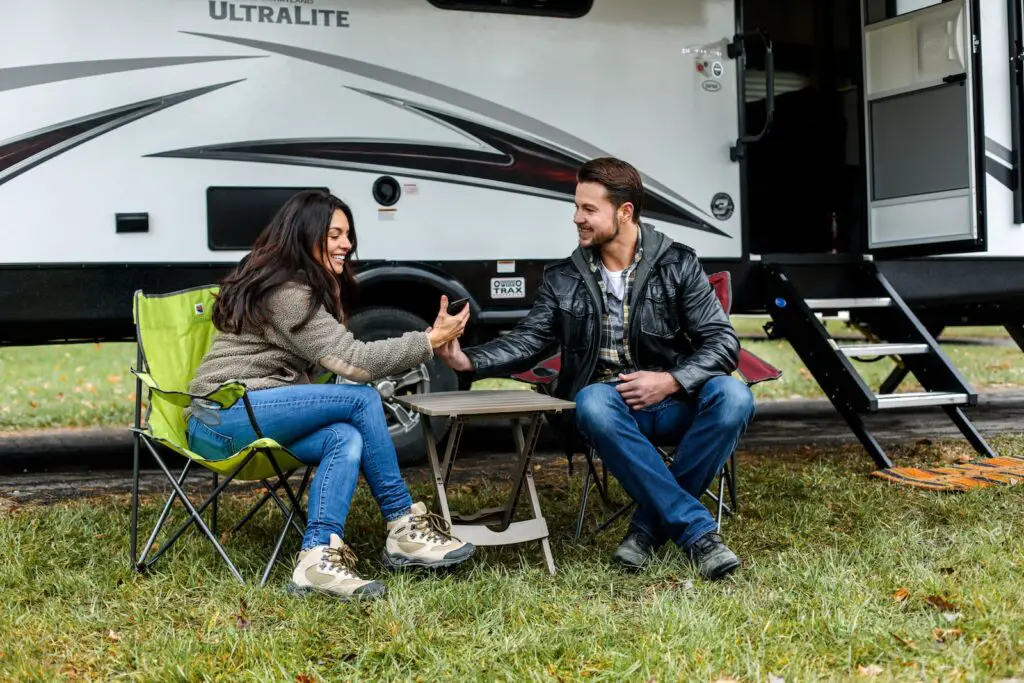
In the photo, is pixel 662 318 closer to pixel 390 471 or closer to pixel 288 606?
pixel 390 471

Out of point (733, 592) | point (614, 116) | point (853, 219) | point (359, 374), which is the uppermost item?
point (614, 116)

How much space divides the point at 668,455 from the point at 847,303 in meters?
1.81

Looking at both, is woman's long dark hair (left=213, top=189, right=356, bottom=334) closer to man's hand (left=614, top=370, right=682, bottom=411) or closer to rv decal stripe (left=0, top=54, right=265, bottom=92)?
man's hand (left=614, top=370, right=682, bottom=411)

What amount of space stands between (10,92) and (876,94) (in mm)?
4172

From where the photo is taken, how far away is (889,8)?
5594 mm

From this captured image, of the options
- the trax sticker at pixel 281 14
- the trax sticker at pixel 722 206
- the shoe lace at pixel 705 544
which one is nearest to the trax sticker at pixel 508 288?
the trax sticker at pixel 722 206

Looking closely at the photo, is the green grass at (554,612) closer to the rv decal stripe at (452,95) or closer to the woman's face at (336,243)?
the woman's face at (336,243)

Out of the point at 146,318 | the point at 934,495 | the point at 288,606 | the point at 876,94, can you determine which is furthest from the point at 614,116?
the point at 288,606

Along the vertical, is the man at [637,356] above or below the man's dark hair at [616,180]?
below

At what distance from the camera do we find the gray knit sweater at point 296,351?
3111mm

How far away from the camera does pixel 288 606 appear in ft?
9.17

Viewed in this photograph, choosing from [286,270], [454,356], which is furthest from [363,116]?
[454,356]

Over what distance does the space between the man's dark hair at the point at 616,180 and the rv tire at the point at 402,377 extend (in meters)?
1.75

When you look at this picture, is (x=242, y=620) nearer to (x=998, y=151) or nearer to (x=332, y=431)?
(x=332, y=431)
